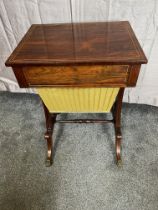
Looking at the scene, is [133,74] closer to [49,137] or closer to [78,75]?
[78,75]

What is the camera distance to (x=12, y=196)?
Answer: 3.41 ft

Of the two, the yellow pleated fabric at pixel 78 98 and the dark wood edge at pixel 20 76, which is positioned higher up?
the dark wood edge at pixel 20 76

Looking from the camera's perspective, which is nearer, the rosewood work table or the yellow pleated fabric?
the rosewood work table

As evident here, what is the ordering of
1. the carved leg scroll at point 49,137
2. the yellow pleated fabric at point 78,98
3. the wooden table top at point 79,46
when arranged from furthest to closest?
the carved leg scroll at point 49,137, the yellow pleated fabric at point 78,98, the wooden table top at point 79,46

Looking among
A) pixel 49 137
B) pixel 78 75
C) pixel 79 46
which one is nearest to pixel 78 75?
→ pixel 78 75

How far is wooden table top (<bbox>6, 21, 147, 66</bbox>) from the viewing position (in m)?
0.68

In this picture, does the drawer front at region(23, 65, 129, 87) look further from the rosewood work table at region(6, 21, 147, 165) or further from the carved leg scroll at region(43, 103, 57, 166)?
the carved leg scroll at region(43, 103, 57, 166)

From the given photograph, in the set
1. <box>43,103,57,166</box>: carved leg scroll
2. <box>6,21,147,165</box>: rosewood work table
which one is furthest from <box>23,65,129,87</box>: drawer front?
<box>43,103,57,166</box>: carved leg scroll

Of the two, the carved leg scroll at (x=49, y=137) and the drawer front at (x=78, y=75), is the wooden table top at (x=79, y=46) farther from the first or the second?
the carved leg scroll at (x=49, y=137)

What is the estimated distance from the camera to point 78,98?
946 mm

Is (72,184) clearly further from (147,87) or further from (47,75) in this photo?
(147,87)

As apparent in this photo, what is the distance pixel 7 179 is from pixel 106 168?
23.2 inches

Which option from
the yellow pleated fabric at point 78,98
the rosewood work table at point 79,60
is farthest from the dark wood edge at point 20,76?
the yellow pleated fabric at point 78,98

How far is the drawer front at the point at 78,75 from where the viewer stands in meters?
0.70
